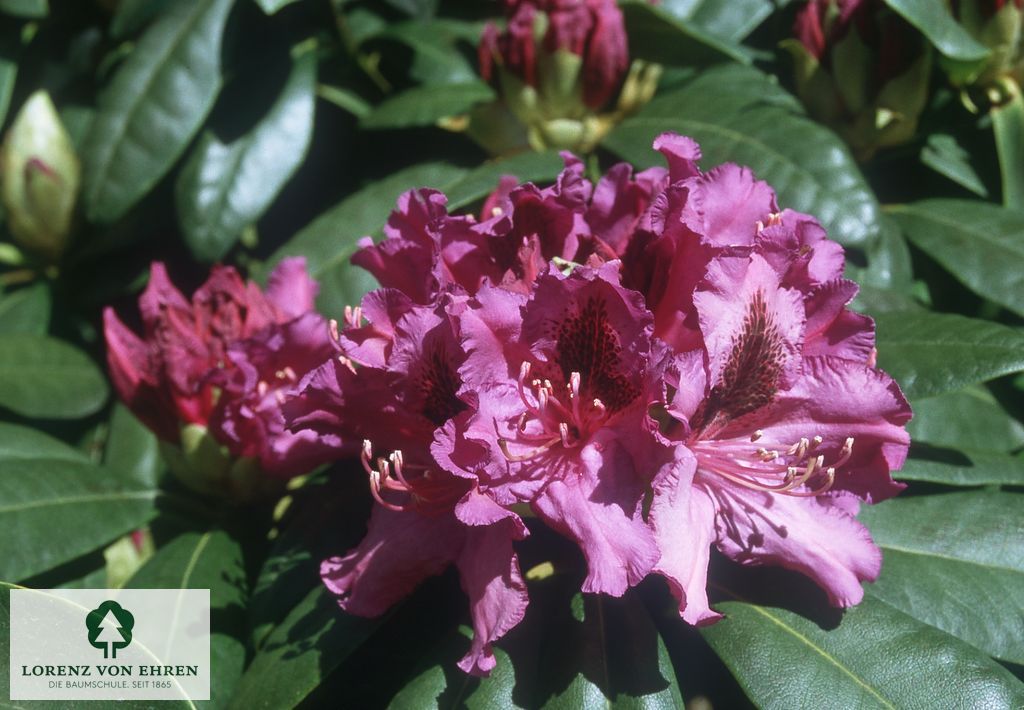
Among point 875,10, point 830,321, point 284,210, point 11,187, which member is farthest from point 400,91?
point 830,321

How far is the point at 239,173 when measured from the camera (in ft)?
4.76

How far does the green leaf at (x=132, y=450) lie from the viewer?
58.0 inches

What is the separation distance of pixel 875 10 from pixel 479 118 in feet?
1.91

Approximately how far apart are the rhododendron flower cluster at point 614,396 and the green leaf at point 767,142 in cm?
30

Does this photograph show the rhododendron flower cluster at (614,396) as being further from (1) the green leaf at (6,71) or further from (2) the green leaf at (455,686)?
(1) the green leaf at (6,71)

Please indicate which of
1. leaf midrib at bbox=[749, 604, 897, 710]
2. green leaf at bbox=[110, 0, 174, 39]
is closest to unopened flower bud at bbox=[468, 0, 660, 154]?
green leaf at bbox=[110, 0, 174, 39]

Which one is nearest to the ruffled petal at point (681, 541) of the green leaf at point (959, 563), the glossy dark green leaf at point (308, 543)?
the green leaf at point (959, 563)

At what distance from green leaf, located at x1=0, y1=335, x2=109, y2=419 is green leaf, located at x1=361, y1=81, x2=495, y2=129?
61 cm

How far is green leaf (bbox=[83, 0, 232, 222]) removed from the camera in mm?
1441

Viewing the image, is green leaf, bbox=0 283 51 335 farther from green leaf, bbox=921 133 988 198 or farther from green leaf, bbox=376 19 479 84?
green leaf, bbox=921 133 988 198

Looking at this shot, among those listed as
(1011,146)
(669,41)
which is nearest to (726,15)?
(669,41)

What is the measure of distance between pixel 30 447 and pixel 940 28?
1356 millimetres

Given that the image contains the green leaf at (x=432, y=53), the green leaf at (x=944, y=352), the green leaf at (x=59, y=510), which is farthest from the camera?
the green leaf at (x=432, y=53)

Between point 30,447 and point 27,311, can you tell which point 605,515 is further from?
point 27,311
